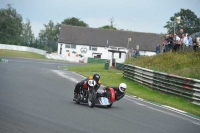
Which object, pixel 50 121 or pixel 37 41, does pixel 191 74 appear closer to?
pixel 50 121

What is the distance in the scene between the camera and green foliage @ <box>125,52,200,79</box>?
25.4 metres

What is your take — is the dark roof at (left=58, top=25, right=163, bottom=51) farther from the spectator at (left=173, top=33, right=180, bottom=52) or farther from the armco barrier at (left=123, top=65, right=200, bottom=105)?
the armco barrier at (left=123, top=65, right=200, bottom=105)

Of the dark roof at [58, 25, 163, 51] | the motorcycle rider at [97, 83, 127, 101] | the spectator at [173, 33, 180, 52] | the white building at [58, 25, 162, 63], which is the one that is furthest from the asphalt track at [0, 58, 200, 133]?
the dark roof at [58, 25, 163, 51]

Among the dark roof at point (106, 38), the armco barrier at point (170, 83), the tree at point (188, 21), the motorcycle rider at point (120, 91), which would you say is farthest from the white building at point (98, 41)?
the motorcycle rider at point (120, 91)

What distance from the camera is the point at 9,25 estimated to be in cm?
10562

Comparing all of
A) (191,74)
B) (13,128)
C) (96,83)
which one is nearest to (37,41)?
(191,74)

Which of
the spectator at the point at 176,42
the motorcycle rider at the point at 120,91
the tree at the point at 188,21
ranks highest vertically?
the tree at the point at 188,21

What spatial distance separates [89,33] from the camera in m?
94.2

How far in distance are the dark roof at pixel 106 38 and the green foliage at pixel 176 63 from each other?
60293 millimetres

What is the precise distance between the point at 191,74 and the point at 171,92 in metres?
2.05

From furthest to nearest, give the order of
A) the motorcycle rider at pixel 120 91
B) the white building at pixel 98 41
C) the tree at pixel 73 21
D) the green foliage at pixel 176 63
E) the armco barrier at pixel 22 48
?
1. the tree at pixel 73 21
2. the white building at pixel 98 41
3. the armco barrier at pixel 22 48
4. the green foliage at pixel 176 63
5. the motorcycle rider at pixel 120 91

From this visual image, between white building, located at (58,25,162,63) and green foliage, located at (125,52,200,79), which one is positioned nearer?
green foliage, located at (125,52,200,79)

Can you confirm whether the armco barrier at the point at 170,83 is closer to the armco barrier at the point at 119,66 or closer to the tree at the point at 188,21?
the armco barrier at the point at 119,66

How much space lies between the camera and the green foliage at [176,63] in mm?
25391
